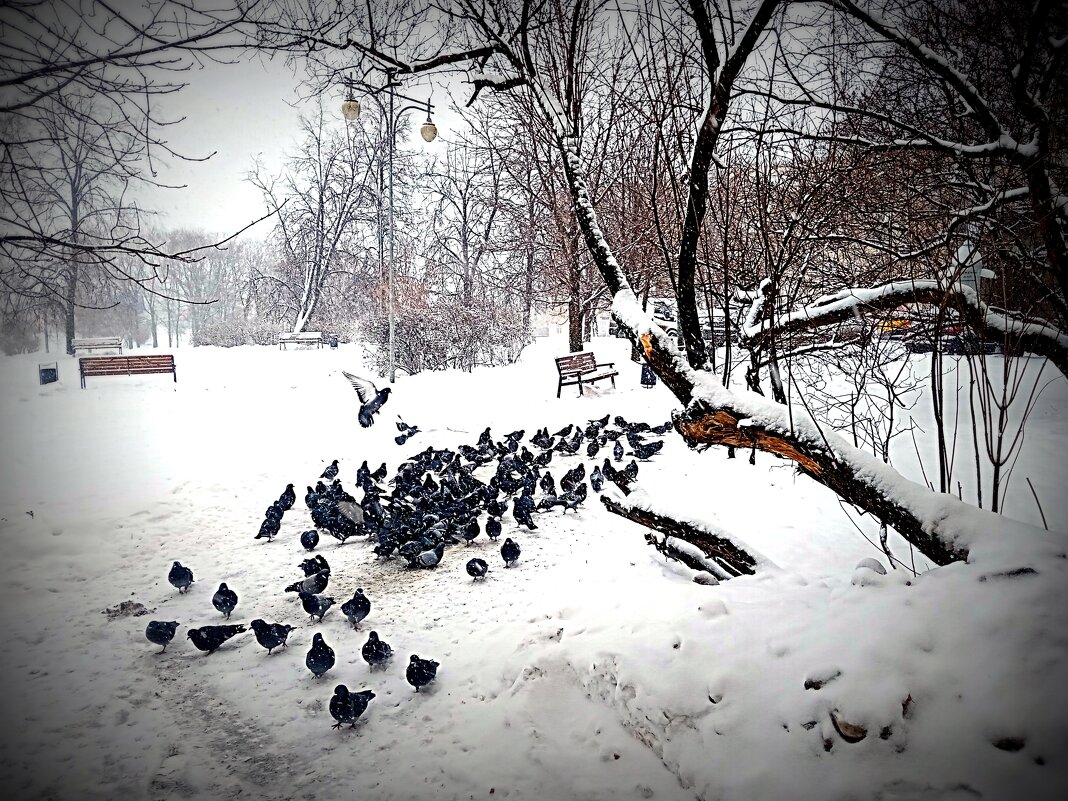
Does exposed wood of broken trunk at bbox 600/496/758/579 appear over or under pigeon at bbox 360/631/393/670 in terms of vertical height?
over

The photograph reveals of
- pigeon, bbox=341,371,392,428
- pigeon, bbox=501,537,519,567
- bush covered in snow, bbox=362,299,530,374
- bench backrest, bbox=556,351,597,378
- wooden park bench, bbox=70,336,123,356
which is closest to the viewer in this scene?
pigeon, bbox=501,537,519,567

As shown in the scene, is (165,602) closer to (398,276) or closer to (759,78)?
(759,78)

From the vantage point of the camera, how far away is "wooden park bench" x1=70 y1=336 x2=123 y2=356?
11.5 m

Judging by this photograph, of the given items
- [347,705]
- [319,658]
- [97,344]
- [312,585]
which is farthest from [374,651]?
[97,344]

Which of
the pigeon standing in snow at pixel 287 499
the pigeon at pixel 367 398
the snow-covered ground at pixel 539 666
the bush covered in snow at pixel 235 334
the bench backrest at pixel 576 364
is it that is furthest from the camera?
the bush covered in snow at pixel 235 334

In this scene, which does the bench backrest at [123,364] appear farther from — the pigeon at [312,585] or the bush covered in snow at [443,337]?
the pigeon at [312,585]

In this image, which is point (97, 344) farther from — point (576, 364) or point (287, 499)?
point (576, 364)

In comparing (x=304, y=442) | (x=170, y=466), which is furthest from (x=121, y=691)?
(x=304, y=442)

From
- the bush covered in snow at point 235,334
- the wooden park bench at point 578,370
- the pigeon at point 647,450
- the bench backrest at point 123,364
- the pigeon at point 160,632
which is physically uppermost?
the bush covered in snow at point 235,334

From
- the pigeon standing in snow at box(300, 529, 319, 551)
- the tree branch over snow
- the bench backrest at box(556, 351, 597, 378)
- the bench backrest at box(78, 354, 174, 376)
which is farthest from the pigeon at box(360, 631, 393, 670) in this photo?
the bench backrest at box(78, 354, 174, 376)

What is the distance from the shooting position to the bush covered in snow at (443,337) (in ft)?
44.8

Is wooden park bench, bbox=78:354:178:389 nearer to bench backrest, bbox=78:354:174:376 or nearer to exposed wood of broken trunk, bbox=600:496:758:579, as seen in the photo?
bench backrest, bbox=78:354:174:376

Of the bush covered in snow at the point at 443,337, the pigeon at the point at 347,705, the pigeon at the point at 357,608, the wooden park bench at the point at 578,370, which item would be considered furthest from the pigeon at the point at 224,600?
the bush covered in snow at the point at 443,337

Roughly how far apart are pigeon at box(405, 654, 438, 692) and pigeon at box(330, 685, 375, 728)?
22 cm
